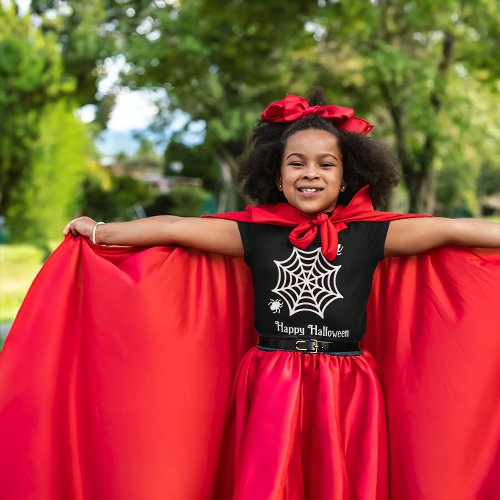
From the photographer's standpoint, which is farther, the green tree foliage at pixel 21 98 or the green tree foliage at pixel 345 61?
the green tree foliage at pixel 21 98

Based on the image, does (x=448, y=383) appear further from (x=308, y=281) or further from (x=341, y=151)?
(x=341, y=151)

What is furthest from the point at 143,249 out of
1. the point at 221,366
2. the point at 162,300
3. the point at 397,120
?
the point at 397,120

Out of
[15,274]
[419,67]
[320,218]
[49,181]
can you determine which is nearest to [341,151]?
[320,218]

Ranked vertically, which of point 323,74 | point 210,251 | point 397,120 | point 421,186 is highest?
point 323,74

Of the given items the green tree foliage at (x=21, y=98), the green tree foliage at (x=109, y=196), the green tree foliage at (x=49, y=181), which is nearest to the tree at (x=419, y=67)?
the green tree foliage at (x=49, y=181)

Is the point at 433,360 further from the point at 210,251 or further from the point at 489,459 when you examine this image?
the point at 210,251

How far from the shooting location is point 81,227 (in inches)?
129

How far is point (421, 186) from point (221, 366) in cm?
1531

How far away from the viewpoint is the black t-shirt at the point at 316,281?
→ 3.01 m

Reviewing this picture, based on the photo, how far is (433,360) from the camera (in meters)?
3.11

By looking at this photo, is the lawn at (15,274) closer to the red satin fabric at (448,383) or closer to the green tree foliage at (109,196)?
the red satin fabric at (448,383)

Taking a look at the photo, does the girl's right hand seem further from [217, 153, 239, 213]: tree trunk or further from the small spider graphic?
[217, 153, 239, 213]: tree trunk

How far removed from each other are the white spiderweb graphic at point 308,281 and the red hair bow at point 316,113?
2.00 feet

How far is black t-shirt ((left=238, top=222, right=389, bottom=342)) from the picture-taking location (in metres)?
3.01
